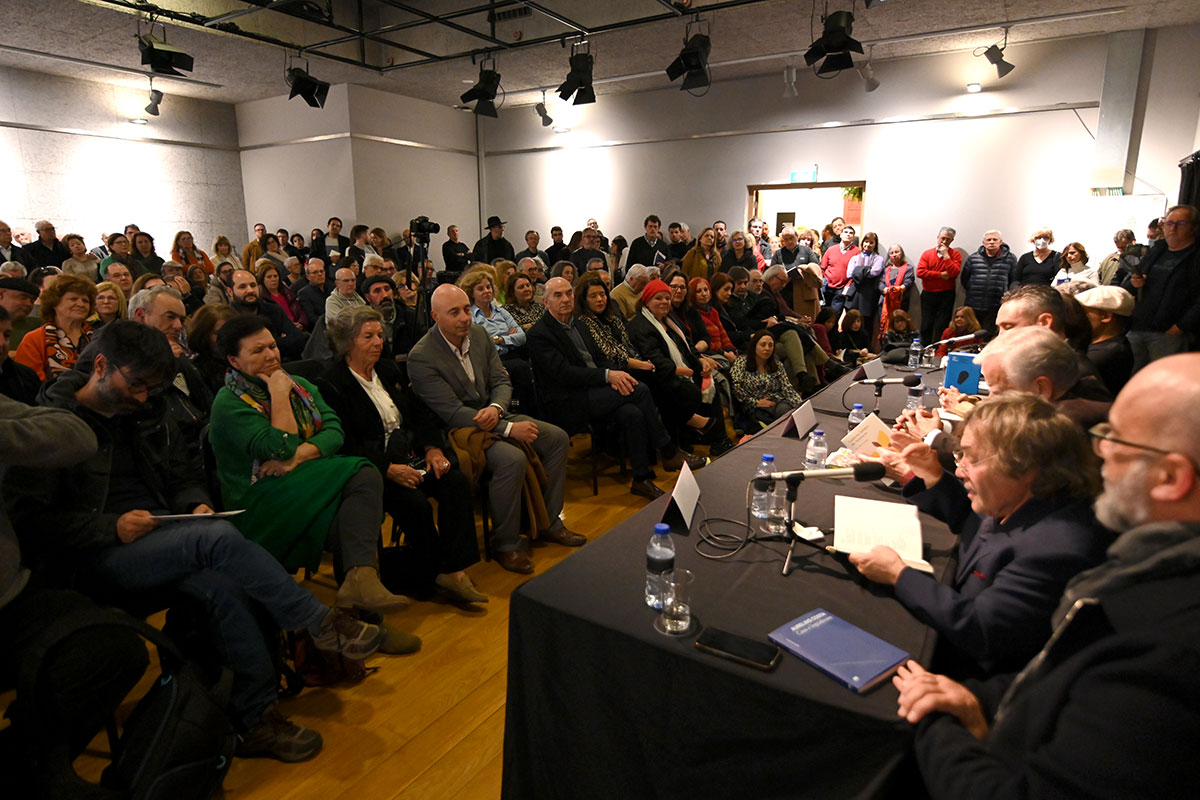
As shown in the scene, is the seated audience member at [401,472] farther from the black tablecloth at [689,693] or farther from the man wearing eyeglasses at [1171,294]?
the man wearing eyeglasses at [1171,294]

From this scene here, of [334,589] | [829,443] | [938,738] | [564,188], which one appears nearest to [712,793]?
[938,738]

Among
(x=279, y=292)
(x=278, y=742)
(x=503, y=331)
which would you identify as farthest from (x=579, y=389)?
(x=279, y=292)

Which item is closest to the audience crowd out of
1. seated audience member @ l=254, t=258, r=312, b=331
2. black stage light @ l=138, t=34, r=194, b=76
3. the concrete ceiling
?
seated audience member @ l=254, t=258, r=312, b=331

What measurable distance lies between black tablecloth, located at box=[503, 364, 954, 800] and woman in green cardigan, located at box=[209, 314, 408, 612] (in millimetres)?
1023

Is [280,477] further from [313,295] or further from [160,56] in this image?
[160,56]

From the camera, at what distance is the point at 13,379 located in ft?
7.23

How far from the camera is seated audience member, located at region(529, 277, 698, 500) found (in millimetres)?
3752

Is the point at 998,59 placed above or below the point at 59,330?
above

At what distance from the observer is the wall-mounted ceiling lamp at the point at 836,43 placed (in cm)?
543

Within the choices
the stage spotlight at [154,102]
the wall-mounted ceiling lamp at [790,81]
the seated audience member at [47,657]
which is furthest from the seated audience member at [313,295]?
the wall-mounted ceiling lamp at [790,81]

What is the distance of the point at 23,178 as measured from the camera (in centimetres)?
866

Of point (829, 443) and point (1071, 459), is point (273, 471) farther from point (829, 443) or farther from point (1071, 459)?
point (1071, 459)

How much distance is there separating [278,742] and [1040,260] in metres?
8.47

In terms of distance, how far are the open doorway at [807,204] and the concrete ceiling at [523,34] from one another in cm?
134
